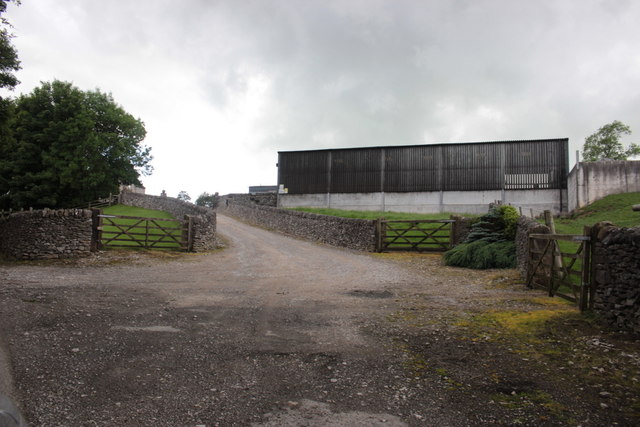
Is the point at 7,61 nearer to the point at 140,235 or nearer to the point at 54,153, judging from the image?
the point at 140,235

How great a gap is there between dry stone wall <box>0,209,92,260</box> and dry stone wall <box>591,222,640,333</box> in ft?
56.9

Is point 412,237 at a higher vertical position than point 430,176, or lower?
lower

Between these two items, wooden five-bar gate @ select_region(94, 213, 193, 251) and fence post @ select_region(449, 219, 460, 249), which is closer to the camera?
wooden five-bar gate @ select_region(94, 213, 193, 251)

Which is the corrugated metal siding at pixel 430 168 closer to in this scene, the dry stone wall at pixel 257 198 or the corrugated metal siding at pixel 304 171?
the corrugated metal siding at pixel 304 171

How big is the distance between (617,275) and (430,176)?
2597cm

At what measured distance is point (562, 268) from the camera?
26.0 feet

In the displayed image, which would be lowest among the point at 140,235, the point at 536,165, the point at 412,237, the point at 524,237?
the point at 140,235

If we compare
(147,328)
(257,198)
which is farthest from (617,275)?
(257,198)

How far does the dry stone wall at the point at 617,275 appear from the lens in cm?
558

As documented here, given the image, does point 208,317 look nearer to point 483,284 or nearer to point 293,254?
point 483,284

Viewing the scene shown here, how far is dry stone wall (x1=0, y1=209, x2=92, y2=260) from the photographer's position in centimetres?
1537

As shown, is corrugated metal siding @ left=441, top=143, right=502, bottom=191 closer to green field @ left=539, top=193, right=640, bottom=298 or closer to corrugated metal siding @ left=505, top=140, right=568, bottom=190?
corrugated metal siding @ left=505, top=140, right=568, bottom=190

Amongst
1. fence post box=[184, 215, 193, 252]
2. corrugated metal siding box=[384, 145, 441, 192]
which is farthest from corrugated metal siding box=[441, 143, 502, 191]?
fence post box=[184, 215, 193, 252]

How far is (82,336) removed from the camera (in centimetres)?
554
